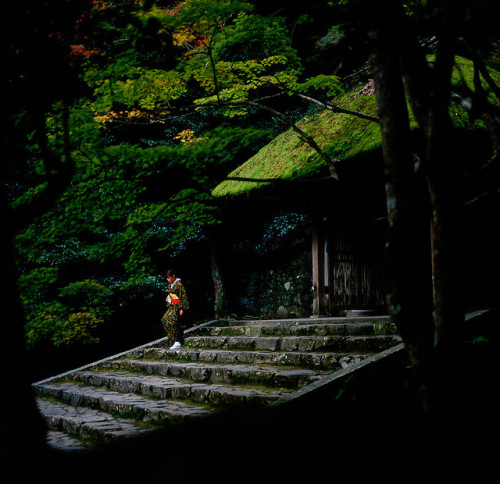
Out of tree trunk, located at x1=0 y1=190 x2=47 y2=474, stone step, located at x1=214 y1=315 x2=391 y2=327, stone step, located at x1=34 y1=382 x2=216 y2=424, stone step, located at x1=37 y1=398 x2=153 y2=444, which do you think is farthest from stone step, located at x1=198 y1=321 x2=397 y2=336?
tree trunk, located at x1=0 y1=190 x2=47 y2=474

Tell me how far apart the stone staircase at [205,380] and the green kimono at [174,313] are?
38 centimetres

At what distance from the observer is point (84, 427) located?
5332 mm

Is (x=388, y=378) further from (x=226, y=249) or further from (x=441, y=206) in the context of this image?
(x=226, y=249)

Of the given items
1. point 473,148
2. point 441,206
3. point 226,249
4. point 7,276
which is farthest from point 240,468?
point 226,249

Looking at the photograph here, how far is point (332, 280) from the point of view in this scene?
9.01m

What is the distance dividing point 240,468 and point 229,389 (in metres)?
1.98

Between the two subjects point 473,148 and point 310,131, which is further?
point 310,131

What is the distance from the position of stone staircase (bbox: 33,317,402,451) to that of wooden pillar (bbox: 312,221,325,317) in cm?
130

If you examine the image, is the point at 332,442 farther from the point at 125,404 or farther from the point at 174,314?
the point at 174,314

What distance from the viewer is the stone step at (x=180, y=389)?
4.93m

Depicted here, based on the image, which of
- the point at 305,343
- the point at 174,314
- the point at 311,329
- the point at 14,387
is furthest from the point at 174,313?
the point at 14,387

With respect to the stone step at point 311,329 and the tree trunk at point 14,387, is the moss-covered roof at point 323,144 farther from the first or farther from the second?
the tree trunk at point 14,387

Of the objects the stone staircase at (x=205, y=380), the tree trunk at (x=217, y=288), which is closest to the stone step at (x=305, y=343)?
the stone staircase at (x=205, y=380)

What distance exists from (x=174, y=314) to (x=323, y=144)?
442cm
